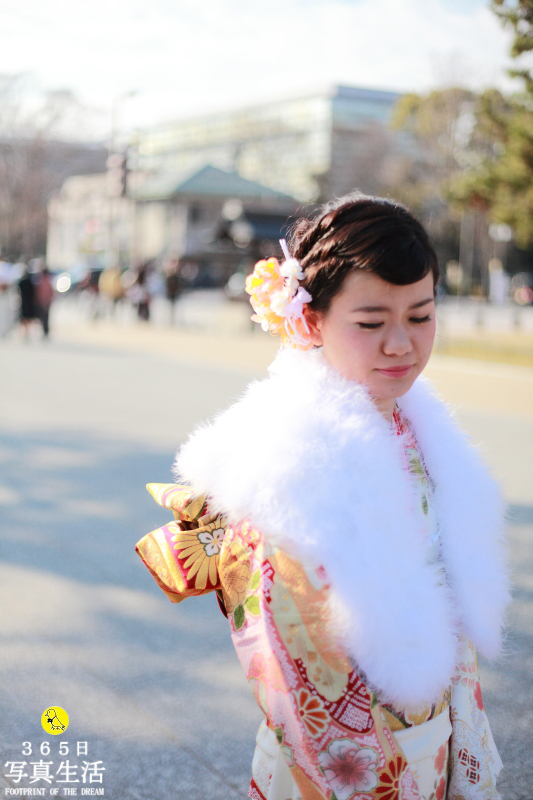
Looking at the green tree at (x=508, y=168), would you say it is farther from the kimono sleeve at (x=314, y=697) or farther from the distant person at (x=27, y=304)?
the kimono sleeve at (x=314, y=697)

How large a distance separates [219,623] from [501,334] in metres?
20.0

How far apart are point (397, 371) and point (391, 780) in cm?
74

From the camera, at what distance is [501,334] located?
2241 centimetres

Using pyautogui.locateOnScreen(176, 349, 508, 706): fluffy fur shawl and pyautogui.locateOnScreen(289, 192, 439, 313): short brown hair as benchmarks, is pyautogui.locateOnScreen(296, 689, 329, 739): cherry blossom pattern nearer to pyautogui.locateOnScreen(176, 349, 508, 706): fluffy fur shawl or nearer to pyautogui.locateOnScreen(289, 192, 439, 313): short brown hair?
pyautogui.locateOnScreen(176, 349, 508, 706): fluffy fur shawl

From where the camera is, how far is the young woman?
54.7 inches

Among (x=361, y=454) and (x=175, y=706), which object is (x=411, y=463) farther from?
(x=175, y=706)

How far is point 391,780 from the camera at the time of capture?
1434 mm

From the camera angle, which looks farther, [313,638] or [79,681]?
[79,681]

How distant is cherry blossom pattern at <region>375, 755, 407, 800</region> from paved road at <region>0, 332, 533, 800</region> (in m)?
1.14

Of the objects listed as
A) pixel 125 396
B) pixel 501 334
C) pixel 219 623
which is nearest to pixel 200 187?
pixel 501 334

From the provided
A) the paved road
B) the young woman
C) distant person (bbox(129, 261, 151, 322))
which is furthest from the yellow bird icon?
distant person (bbox(129, 261, 151, 322))

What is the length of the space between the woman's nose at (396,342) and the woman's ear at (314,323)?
15 cm

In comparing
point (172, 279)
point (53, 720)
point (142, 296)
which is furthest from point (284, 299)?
point (142, 296)

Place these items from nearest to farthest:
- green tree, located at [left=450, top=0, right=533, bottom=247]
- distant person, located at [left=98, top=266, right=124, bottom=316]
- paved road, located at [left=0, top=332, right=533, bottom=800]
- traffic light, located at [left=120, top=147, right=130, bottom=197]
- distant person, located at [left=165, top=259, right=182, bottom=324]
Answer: paved road, located at [left=0, top=332, right=533, bottom=800], green tree, located at [left=450, top=0, right=533, bottom=247], traffic light, located at [left=120, top=147, right=130, bottom=197], distant person, located at [left=165, top=259, right=182, bottom=324], distant person, located at [left=98, top=266, right=124, bottom=316]
